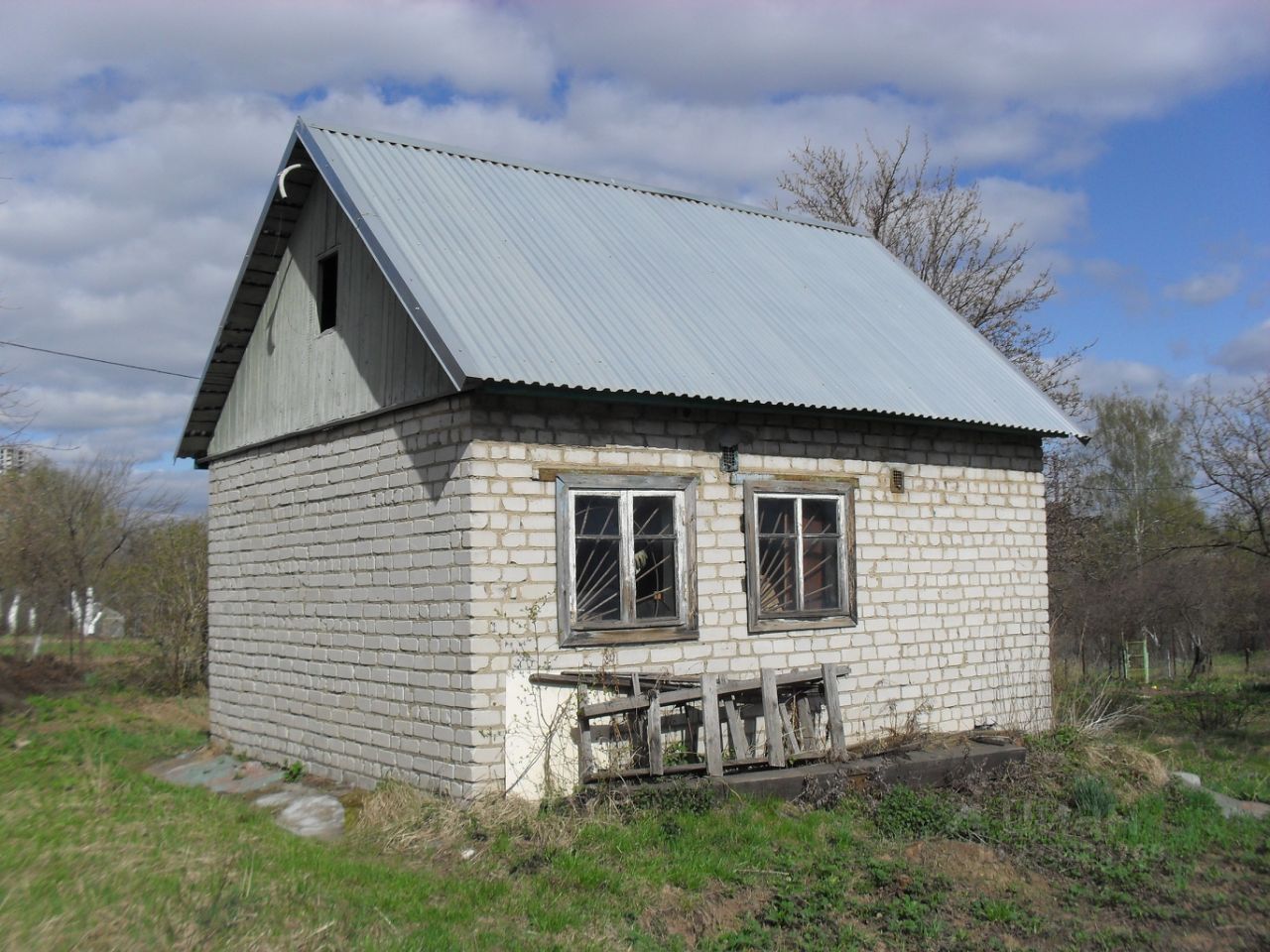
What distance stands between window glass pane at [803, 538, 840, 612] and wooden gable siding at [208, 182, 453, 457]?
13.6ft

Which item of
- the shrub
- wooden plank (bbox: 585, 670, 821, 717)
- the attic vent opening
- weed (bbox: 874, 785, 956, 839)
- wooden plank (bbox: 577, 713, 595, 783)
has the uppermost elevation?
the attic vent opening

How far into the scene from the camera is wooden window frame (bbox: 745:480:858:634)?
36.7ft

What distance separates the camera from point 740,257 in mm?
14172

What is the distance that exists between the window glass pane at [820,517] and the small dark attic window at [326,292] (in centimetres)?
510

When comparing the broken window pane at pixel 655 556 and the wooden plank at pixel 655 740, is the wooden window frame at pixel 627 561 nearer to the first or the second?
the broken window pane at pixel 655 556

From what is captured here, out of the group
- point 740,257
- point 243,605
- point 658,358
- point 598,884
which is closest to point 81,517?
point 243,605

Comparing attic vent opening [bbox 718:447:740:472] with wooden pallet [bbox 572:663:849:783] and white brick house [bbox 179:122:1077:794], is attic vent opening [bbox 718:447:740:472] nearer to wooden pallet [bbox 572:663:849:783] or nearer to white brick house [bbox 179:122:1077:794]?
white brick house [bbox 179:122:1077:794]

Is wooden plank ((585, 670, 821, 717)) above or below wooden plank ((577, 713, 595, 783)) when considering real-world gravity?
above

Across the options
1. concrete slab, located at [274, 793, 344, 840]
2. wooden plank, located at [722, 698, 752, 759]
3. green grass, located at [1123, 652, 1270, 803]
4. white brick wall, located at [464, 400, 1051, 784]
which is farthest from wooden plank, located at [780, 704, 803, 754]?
green grass, located at [1123, 652, 1270, 803]

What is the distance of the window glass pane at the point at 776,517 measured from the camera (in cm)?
1154

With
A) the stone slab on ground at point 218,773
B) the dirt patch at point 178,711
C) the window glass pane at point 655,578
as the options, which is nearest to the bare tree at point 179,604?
the dirt patch at point 178,711

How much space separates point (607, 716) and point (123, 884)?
172 inches

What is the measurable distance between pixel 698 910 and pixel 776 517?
193 inches

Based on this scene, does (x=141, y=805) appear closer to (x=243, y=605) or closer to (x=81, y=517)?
(x=243, y=605)
